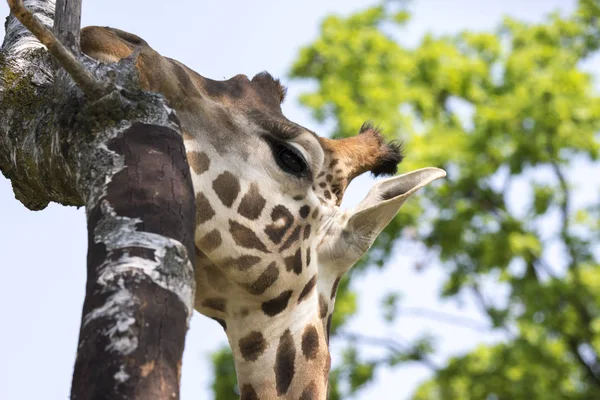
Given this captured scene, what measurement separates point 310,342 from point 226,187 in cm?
69

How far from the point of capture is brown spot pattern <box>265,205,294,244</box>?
3.57 metres

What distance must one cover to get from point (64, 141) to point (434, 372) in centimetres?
1601

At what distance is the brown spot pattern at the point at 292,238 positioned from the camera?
11.9 ft

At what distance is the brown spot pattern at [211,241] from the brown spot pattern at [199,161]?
217 millimetres

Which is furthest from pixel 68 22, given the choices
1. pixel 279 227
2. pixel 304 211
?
pixel 304 211

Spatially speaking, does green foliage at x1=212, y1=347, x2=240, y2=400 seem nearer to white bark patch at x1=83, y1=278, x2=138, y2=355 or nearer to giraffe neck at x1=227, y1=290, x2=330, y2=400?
giraffe neck at x1=227, y1=290, x2=330, y2=400

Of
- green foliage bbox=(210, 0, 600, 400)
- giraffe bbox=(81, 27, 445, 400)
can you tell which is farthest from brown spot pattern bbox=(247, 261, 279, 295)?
green foliage bbox=(210, 0, 600, 400)

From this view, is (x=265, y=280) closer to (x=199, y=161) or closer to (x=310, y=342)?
(x=310, y=342)

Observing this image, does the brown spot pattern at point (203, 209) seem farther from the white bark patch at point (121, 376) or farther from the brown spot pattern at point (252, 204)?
the white bark patch at point (121, 376)

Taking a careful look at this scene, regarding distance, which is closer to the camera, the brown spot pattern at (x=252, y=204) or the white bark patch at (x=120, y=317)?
the white bark patch at (x=120, y=317)

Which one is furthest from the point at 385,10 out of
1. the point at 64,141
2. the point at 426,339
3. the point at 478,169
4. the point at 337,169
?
the point at 64,141

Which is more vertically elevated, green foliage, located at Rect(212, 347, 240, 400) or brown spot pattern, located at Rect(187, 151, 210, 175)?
brown spot pattern, located at Rect(187, 151, 210, 175)

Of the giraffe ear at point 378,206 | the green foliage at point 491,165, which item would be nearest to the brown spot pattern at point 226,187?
the giraffe ear at point 378,206

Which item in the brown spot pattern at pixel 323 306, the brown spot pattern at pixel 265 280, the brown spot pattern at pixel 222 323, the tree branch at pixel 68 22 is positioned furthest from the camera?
the brown spot pattern at pixel 323 306
